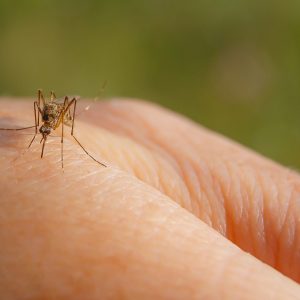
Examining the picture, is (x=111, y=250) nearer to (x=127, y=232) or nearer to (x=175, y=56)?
(x=127, y=232)

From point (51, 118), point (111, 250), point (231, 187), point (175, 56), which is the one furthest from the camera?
point (175, 56)

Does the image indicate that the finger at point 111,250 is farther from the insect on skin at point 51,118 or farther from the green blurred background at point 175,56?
the green blurred background at point 175,56

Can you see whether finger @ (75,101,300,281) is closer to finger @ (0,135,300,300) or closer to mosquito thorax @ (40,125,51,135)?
mosquito thorax @ (40,125,51,135)

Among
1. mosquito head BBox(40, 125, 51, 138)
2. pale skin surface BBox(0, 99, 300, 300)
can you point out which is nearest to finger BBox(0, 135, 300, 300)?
pale skin surface BBox(0, 99, 300, 300)

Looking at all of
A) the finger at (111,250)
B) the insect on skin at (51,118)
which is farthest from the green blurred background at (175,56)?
the finger at (111,250)

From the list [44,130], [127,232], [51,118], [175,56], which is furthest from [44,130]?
[175,56]

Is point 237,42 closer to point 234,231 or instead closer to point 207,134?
point 207,134
